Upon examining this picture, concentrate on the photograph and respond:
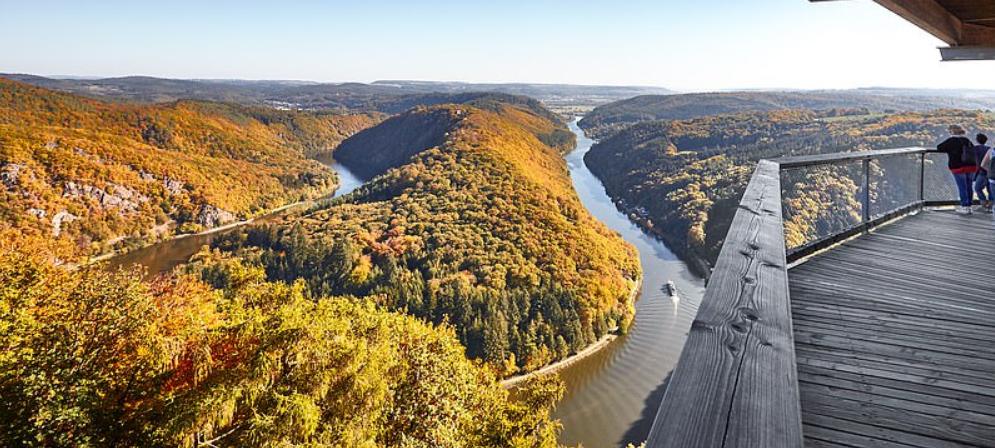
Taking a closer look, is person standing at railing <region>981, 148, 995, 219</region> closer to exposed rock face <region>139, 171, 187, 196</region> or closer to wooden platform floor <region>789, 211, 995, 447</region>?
wooden platform floor <region>789, 211, 995, 447</region>

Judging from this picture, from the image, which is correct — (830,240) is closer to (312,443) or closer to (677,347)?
(312,443)

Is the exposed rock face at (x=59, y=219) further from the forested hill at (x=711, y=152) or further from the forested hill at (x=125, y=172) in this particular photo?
the forested hill at (x=711, y=152)

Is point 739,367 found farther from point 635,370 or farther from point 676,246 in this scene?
point 676,246

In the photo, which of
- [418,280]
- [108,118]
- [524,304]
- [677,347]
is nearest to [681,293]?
[677,347]

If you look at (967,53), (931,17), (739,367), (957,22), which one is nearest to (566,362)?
(967,53)

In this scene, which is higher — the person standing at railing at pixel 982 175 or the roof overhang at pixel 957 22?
the roof overhang at pixel 957 22

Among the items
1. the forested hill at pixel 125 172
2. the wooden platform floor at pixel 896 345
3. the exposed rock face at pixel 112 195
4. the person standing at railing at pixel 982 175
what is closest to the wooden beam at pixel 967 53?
the wooden platform floor at pixel 896 345
